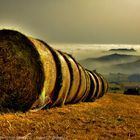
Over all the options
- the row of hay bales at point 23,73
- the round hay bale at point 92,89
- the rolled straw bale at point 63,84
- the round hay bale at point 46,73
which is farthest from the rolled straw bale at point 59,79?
the round hay bale at point 92,89

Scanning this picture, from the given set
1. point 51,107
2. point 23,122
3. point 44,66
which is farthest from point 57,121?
point 51,107

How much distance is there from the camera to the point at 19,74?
36.6 feet

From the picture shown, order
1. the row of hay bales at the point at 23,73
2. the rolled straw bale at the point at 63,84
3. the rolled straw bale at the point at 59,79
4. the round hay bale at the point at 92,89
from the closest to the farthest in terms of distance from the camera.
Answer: the row of hay bales at the point at 23,73 → the rolled straw bale at the point at 59,79 → the rolled straw bale at the point at 63,84 → the round hay bale at the point at 92,89

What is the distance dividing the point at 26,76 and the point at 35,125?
8.10 feet

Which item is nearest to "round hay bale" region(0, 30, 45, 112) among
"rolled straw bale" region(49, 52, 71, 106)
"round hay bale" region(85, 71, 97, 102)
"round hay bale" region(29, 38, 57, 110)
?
"round hay bale" region(29, 38, 57, 110)

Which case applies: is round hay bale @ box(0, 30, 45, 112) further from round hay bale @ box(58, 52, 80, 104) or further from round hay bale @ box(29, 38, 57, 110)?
round hay bale @ box(58, 52, 80, 104)

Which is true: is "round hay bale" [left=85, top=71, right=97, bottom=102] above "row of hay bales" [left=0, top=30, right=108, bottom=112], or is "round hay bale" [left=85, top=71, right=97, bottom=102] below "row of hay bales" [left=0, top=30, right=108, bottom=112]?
below

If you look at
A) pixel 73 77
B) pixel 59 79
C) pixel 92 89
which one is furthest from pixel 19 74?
pixel 92 89

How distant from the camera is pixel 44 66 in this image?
36.1 feet

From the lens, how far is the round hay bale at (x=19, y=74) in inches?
434

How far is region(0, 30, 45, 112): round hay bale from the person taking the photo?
11.0m

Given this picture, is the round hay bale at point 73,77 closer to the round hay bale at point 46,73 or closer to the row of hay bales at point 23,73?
the round hay bale at point 46,73

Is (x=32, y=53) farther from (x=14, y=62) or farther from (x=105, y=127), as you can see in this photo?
(x=105, y=127)

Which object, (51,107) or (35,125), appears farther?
(51,107)
